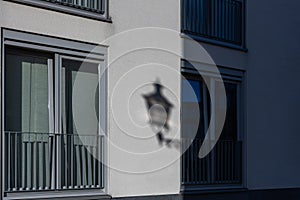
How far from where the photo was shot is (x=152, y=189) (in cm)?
949

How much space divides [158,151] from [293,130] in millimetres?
4528

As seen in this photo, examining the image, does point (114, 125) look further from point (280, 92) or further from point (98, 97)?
point (280, 92)

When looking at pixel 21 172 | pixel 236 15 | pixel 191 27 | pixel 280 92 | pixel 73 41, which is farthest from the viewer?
pixel 280 92

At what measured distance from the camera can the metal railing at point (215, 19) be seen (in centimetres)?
1066

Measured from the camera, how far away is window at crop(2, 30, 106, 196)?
25.5ft

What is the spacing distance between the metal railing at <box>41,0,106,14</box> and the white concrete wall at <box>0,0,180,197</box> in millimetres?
166

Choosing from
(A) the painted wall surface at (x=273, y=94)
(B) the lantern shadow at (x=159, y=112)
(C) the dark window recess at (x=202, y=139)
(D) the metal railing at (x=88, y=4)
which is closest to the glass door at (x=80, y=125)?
(D) the metal railing at (x=88, y=4)

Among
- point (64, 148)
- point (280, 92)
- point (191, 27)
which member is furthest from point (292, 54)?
point (64, 148)

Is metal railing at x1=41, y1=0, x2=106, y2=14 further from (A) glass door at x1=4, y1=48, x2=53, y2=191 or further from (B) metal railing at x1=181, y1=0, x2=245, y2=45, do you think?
(B) metal railing at x1=181, y1=0, x2=245, y2=45

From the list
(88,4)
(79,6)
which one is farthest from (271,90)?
(79,6)

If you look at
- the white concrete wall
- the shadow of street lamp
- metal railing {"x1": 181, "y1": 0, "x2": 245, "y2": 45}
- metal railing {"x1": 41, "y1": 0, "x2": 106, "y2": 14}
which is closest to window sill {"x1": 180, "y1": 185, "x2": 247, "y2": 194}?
the white concrete wall

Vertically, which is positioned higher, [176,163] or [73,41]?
[73,41]

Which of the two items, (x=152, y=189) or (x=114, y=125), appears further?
(x=152, y=189)

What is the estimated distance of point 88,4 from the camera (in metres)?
8.73
